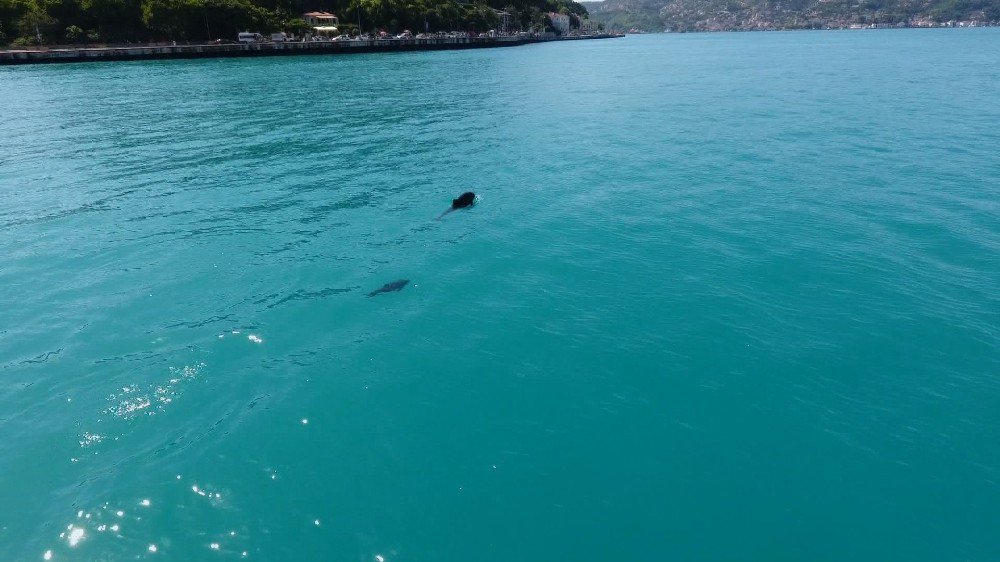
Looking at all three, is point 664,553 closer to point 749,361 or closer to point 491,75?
point 749,361

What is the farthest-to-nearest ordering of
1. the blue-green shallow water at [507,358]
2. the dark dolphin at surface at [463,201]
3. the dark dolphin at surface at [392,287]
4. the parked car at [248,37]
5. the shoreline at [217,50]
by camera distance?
the parked car at [248,37], the shoreline at [217,50], the dark dolphin at surface at [463,201], the dark dolphin at surface at [392,287], the blue-green shallow water at [507,358]

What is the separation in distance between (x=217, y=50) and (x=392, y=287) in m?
116

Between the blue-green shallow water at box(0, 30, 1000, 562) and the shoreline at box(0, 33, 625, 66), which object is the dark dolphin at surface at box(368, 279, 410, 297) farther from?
the shoreline at box(0, 33, 625, 66)

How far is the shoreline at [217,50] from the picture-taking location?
93250 millimetres

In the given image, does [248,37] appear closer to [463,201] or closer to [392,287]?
[463,201]

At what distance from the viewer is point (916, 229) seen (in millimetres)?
20297

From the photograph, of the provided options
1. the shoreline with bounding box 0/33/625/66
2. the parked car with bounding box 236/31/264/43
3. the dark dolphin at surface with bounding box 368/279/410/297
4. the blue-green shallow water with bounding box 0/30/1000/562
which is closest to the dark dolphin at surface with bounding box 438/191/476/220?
the blue-green shallow water with bounding box 0/30/1000/562

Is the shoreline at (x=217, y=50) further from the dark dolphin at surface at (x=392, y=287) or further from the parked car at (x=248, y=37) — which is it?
the dark dolphin at surface at (x=392, y=287)

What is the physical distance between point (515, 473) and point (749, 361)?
21.9 ft

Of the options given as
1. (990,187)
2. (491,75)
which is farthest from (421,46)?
(990,187)

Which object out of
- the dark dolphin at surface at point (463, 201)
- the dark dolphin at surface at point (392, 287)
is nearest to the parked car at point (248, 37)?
the dark dolphin at surface at point (463, 201)

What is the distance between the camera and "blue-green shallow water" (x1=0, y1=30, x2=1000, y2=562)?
30.8 ft

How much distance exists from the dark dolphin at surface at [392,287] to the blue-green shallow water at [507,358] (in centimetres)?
29

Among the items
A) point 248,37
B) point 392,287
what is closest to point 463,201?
point 392,287
